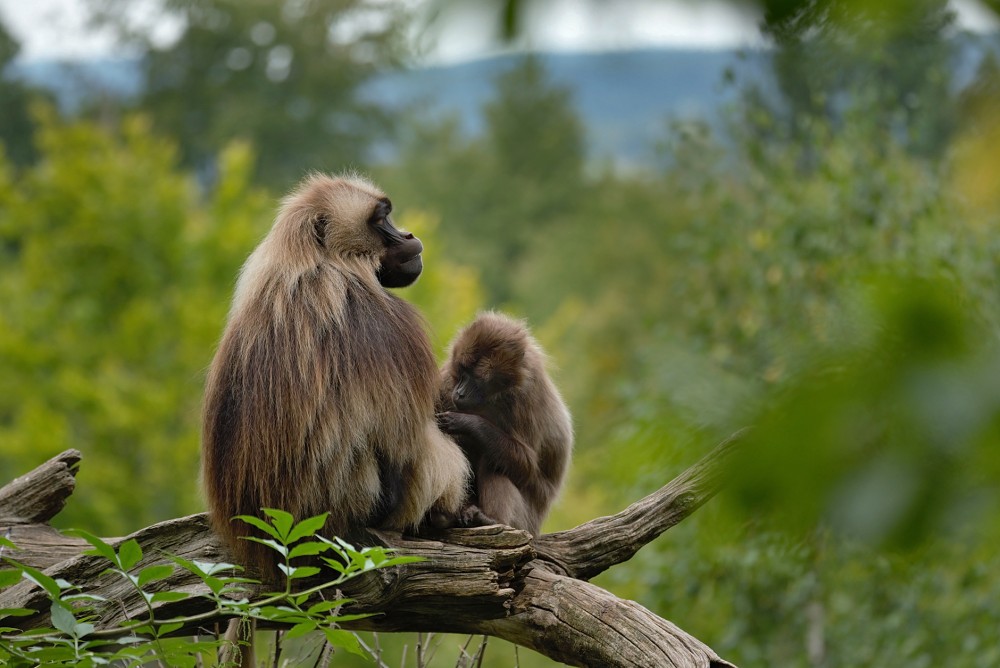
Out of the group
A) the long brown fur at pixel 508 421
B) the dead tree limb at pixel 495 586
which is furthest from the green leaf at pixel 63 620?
the long brown fur at pixel 508 421

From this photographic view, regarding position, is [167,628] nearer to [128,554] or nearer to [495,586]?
[128,554]

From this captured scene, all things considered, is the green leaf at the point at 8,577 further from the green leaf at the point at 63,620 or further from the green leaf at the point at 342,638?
the green leaf at the point at 342,638

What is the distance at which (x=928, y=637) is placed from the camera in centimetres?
883

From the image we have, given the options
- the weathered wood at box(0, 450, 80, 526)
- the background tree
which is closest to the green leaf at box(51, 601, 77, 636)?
the weathered wood at box(0, 450, 80, 526)

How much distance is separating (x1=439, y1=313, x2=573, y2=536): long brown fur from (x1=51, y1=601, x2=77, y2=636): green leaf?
2349mm

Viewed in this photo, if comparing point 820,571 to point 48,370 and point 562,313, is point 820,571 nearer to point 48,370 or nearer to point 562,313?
point 48,370

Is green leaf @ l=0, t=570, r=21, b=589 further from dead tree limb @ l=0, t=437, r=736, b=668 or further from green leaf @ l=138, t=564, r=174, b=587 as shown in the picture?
dead tree limb @ l=0, t=437, r=736, b=668

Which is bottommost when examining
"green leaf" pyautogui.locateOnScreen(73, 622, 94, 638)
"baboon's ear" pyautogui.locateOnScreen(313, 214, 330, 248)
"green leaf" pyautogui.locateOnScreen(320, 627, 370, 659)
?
"green leaf" pyautogui.locateOnScreen(73, 622, 94, 638)

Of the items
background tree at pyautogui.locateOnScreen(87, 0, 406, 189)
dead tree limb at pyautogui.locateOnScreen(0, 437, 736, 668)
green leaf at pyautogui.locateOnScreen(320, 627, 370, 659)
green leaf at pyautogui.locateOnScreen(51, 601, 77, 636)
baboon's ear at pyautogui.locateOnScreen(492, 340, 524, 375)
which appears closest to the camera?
green leaf at pyautogui.locateOnScreen(51, 601, 77, 636)

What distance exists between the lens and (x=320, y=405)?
173 inches

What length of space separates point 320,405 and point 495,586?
3.36 feet

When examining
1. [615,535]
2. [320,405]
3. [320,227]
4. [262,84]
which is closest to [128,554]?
[320,405]

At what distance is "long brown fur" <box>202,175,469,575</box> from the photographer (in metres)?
4.42

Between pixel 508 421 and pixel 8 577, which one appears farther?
pixel 508 421
